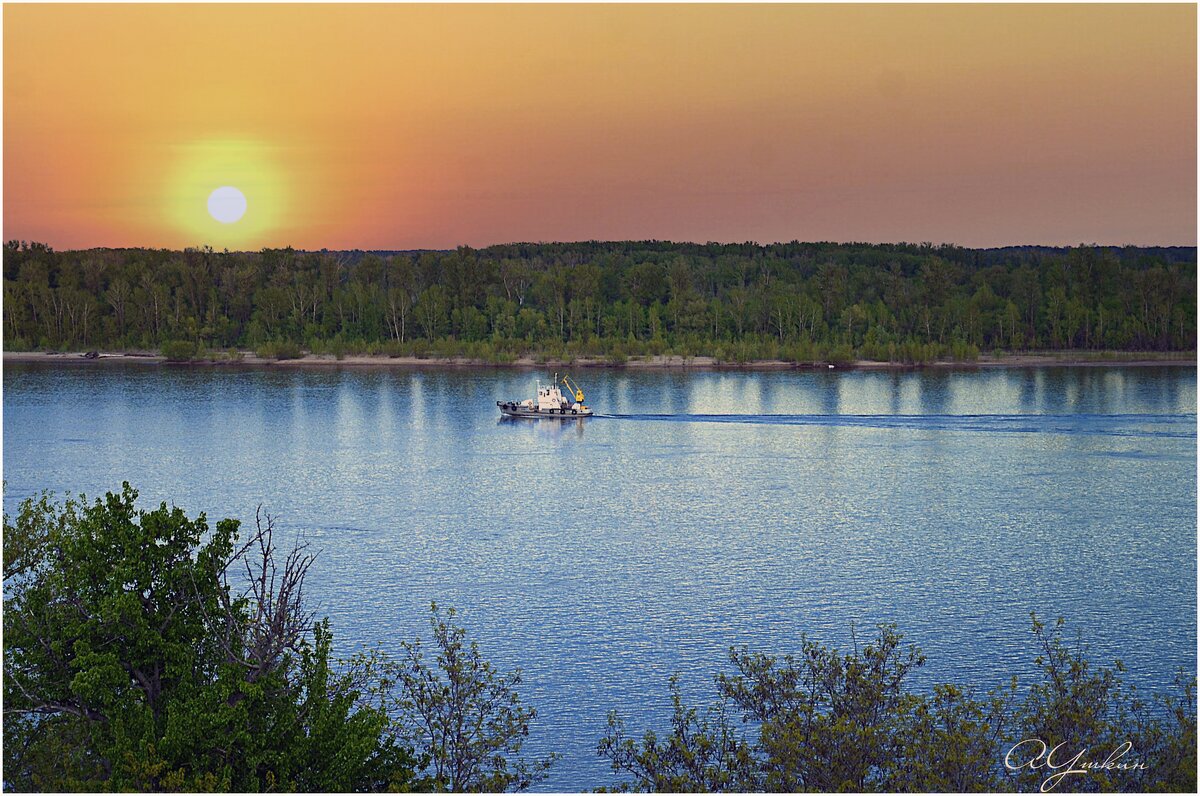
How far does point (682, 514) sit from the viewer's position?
31.8 metres

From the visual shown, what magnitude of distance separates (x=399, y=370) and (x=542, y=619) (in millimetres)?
75667

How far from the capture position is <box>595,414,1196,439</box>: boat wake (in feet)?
163

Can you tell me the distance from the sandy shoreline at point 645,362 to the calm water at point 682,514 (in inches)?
1201

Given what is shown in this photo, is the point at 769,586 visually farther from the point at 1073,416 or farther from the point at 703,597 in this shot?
the point at 1073,416

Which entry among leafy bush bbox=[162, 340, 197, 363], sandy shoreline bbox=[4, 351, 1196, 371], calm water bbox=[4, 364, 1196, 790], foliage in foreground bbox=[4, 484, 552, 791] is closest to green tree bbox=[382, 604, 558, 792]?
calm water bbox=[4, 364, 1196, 790]

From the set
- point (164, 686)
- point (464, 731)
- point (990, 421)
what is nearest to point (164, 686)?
point (164, 686)

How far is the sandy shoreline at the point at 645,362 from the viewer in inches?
3777

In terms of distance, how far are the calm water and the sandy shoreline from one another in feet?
100

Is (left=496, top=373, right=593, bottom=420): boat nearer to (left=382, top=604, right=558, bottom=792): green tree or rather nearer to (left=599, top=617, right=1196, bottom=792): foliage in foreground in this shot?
(left=382, top=604, right=558, bottom=792): green tree

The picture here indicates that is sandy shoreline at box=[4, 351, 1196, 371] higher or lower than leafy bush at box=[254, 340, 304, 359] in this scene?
lower

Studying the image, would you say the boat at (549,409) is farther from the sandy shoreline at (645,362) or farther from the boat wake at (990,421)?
the sandy shoreline at (645,362)

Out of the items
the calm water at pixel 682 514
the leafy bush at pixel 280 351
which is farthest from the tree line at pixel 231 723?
the leafy bush at pixel 280 351

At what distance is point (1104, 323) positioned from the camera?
10706cm

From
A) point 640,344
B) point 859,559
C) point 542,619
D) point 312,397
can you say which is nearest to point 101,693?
point 542,619
